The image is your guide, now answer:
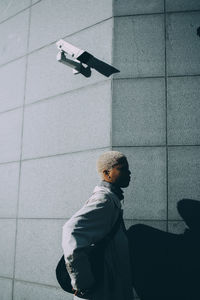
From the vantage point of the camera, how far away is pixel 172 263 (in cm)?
321

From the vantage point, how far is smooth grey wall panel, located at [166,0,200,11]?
12.2 ft

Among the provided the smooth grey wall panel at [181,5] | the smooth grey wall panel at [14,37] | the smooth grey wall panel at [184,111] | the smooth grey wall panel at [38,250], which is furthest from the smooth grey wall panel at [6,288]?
the smooth grey wall panel at [181,5]

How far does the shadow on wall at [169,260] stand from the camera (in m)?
3.14

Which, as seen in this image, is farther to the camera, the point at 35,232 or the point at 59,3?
the point at 59,3

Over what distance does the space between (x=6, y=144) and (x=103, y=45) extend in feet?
6.97

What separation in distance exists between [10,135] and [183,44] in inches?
111

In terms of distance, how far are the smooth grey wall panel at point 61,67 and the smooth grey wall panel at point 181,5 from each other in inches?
30.1

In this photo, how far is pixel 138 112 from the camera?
3.63 meters

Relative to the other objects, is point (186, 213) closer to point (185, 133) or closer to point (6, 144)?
point (185, 133)

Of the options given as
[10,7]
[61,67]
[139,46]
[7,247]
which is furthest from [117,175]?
[10,7]

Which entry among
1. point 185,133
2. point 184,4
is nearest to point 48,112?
point 185,133

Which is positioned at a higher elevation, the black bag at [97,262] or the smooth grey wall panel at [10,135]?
the smooth grey wall panel at [10,135]

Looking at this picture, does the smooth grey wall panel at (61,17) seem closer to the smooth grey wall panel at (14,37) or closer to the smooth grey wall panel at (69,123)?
the smooth grey wall panel at (14,37)

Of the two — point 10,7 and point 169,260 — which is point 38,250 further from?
point 10,7
